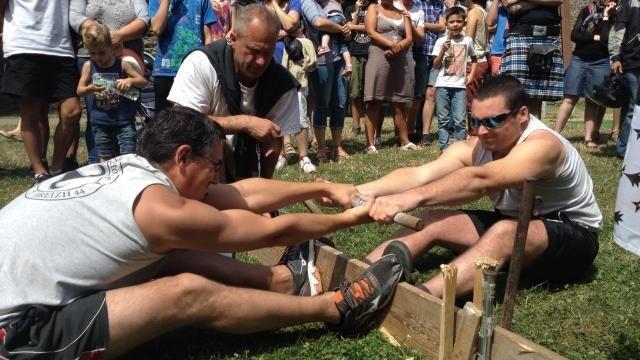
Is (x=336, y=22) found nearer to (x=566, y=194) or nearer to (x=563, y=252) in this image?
(x=566, y=194)

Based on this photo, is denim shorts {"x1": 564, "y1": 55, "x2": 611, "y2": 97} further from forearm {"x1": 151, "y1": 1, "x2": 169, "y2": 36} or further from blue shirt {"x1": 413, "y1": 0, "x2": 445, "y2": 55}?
forearm {"x1": 151, "y1": 1, "x2": 169, "y2": 36}

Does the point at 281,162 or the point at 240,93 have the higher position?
the point at 240,93

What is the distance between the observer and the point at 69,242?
2625mm

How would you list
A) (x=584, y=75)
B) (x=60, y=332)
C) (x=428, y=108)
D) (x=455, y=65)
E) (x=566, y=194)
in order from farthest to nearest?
(x=428, y=108) → (x=584, y=75) → (x=455, y=65) → (x=566, y=194) → (x=60, y=332)

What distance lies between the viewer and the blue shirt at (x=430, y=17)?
9.27 metres

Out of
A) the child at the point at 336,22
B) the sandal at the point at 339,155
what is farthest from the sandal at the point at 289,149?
the child at the point at 336,22

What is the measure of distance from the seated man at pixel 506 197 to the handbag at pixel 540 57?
12.6 ft

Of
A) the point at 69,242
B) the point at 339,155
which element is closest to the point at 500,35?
the point at 339,155

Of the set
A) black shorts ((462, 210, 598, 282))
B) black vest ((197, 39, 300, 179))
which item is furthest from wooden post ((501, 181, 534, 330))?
black vest ((197, 39, 300, 179))

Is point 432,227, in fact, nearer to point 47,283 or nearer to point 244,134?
point 244,134

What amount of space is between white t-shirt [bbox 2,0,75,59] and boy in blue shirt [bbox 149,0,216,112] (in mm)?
902

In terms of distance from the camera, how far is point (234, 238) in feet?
9.22

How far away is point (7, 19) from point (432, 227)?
4.80 m

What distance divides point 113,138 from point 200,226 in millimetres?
4066
